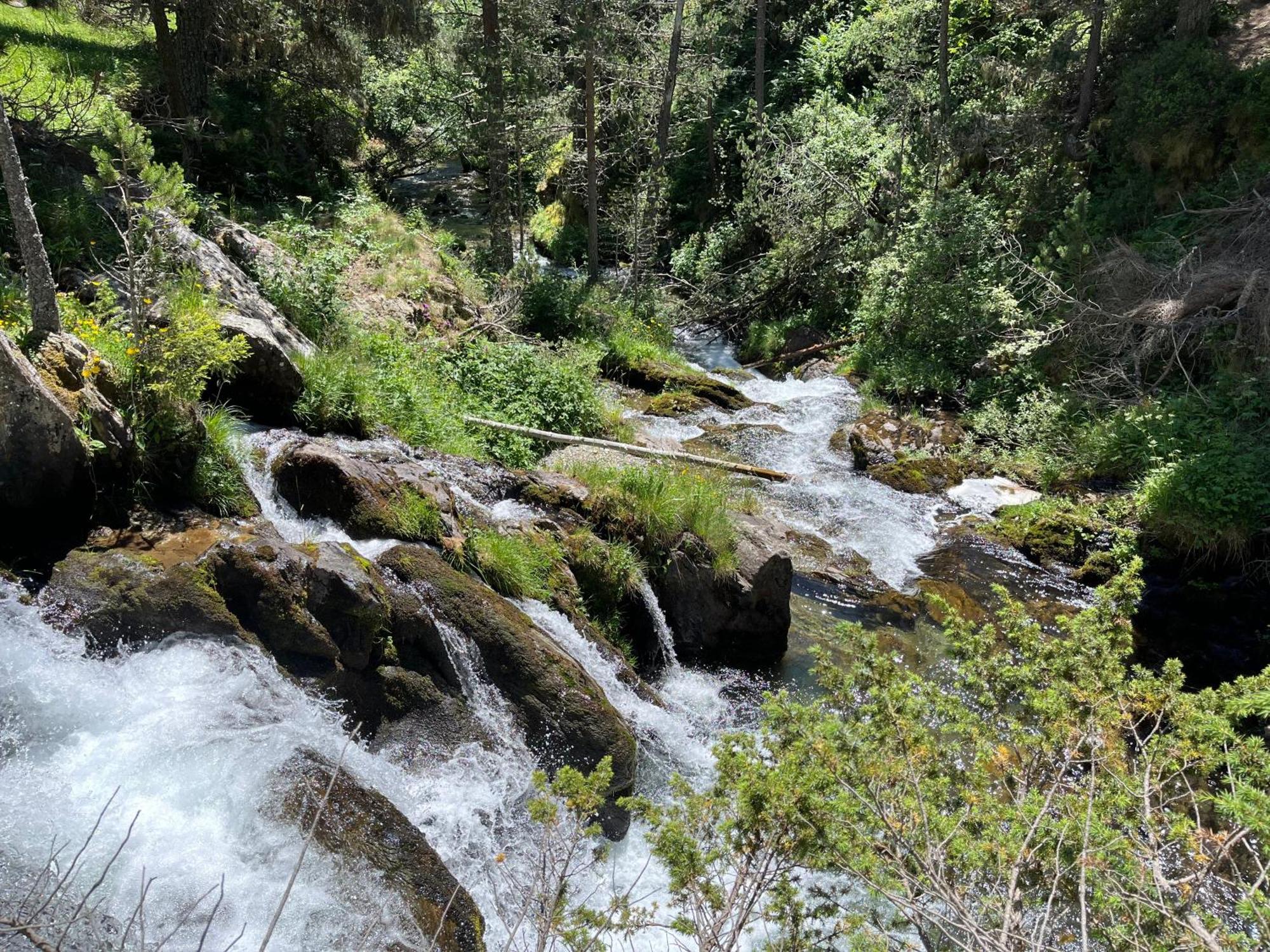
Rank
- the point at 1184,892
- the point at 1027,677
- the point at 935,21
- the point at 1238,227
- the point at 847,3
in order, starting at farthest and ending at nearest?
the point at 847,3 → the point at 935,21 → the point at 1238,227 → the point at 1027,677 → the point at 1184,892

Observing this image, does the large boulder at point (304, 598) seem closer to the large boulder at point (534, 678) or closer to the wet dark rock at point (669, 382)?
the large boulder at point (534, 678)

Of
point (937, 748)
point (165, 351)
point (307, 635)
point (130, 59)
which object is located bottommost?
point (307, 635)

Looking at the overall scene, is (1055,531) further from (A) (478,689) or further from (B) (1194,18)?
(B) (1194,18)

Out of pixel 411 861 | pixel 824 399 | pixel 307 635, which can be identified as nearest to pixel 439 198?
pixel 824 399

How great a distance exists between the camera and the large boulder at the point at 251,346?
27.9 feet

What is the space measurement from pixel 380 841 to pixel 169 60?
527 inches

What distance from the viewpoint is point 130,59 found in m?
15.5

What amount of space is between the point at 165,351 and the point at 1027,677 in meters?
6.38

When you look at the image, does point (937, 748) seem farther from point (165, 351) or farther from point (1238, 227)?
point (1238, 227)

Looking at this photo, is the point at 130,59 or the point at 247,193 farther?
the point at 130,59

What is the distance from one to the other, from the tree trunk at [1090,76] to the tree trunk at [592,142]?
9009mm

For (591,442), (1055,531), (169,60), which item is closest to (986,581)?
(1055,531)

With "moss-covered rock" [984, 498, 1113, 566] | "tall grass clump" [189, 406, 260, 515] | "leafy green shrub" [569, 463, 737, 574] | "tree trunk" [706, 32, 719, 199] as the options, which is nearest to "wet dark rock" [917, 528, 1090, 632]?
"moss-covered rock" [984, 498, 1113, 566]

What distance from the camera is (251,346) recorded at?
8477mm
